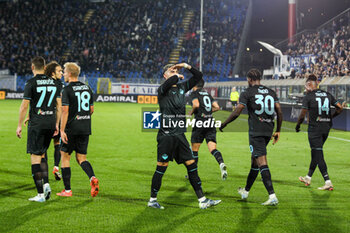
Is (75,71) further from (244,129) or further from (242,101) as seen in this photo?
(244,129)

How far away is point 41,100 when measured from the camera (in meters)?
7.04

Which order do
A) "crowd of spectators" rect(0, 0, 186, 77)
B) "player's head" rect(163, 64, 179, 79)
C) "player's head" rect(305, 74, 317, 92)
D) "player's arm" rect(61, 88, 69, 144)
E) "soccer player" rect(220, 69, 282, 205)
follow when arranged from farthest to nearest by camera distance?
"crowd of spectators" rect(0, 0, 186, 77) < "player's head" rect(305, 74, 317, 92) < "soccer player" rect(220, 69, 282, 205) < "player's arm" rect(61, 88, 69, 144) < "player's head" rect(163, 64, 179, 79)

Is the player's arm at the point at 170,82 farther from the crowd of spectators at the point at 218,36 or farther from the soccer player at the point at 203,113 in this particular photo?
the crowd of spectators at the point at 218,36

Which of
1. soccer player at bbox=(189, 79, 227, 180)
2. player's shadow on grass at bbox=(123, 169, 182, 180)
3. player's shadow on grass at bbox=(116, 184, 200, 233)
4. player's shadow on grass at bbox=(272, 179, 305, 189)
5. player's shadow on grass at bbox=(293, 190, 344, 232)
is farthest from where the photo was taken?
player's shadow on grass at bbox=(123, 169, 182, 180)

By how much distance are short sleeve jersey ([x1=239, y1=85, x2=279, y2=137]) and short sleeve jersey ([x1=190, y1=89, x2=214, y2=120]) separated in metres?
2.28

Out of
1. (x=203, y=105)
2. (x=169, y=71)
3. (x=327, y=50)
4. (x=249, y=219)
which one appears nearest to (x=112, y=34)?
(x=327, y=50)

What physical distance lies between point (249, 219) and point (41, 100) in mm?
3563

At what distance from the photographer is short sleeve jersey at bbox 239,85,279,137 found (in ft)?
22.8

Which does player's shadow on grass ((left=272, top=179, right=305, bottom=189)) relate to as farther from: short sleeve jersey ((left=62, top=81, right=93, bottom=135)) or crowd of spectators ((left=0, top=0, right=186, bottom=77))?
crowd of spectators ((left=0, top=0, right=186, bottom=77))

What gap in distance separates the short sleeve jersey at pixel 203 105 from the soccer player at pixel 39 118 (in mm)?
3108

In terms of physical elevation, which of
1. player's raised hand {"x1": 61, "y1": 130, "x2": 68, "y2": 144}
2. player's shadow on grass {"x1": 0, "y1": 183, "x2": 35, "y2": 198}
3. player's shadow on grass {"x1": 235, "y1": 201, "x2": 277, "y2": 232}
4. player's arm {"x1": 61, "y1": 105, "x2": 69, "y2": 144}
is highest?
player's arm {"x1": 61, "y1": 105, "x2": 69, "y2": 144}

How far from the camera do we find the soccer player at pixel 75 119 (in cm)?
688

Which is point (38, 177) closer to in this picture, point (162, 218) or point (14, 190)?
point (14, 190)

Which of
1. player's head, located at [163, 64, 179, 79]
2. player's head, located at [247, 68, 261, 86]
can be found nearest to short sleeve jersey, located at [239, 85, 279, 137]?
player's head, located at [247, 68, 261, 86]
